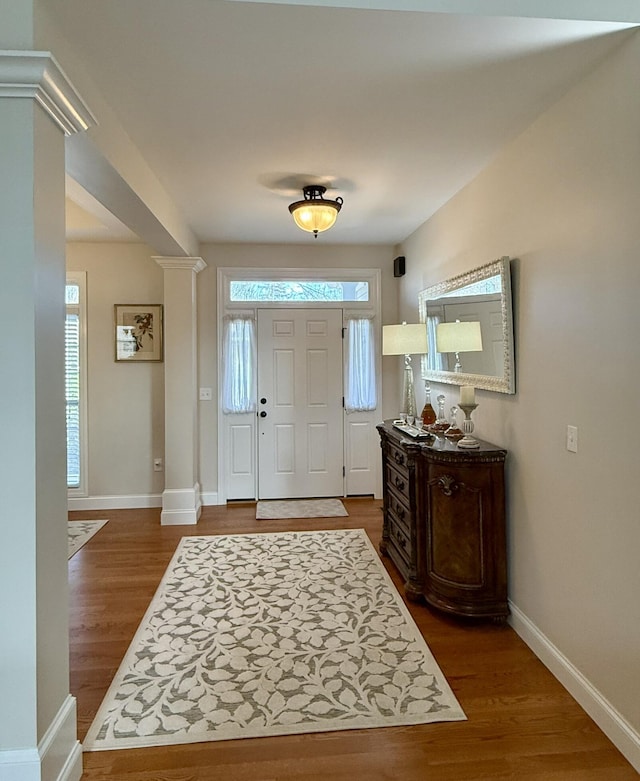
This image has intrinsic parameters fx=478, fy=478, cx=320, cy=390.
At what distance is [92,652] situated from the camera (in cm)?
239

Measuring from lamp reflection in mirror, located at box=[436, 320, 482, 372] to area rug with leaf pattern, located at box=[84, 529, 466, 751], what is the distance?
5.16ft

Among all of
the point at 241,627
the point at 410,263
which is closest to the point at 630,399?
the point at 241,627

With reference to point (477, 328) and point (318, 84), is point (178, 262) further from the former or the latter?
point (477, 328)

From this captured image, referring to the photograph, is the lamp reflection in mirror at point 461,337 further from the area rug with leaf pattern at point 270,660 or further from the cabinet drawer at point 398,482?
the area rug with leaf pattern at point 270,660

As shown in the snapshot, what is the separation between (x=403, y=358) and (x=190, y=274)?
2254 millimetres

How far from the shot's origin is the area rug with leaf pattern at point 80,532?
3.82 m

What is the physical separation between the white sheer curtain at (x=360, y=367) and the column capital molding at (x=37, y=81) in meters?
3.62

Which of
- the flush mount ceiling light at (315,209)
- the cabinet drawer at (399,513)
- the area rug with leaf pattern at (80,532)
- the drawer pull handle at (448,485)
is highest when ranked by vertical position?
the flush mount ceiling light at (315,209)

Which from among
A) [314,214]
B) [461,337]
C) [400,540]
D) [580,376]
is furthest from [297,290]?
[580,376]

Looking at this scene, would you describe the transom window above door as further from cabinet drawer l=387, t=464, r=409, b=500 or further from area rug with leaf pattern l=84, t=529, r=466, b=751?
area rug with leaf pattern l=84, t=529, r=466, b=751

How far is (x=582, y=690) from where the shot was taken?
2002 millimetres

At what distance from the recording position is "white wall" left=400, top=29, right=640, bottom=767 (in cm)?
176

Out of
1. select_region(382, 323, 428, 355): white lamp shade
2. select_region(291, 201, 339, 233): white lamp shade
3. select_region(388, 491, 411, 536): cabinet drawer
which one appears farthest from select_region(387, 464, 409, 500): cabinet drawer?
select_region(291, 201, 339, 233): white lamp shade

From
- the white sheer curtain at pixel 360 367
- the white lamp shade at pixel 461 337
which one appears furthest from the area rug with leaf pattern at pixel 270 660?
the white sheer curtain at pixel 360 367
